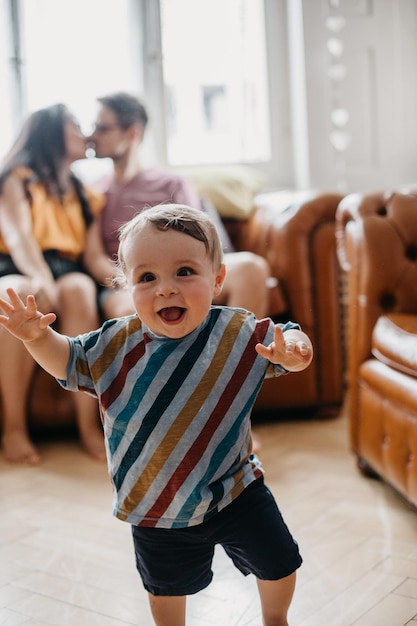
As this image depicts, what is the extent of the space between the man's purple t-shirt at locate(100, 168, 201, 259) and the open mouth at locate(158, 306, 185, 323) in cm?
141

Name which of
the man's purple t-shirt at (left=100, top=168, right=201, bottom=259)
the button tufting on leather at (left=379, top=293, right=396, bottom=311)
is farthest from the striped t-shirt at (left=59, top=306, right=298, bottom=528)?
the man's purple t-shirt at (left=100, top=168, right=201, bottom=259)

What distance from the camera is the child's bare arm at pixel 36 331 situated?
90 cm

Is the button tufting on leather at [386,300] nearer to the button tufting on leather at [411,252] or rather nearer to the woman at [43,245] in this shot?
the button tufting on leather at [411,252]

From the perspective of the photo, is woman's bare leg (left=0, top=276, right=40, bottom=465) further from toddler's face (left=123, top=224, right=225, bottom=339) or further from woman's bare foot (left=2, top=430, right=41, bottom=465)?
toddler's face (left=123, top=224, right=225, bottom=339)

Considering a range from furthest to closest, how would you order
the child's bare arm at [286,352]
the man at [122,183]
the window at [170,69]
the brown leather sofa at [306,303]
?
1. the window at [170,69]
2. the man at [122,183]
3. the brown leather sofa at [306,303]
4. the child's bare arm at [286,352]

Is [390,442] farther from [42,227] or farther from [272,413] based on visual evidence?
[42,227]

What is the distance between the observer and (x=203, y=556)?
3.16 ft

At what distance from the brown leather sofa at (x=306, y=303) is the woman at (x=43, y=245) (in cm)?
10

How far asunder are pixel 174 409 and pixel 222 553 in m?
0.56

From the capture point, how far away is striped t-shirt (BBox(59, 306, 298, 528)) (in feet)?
2.99

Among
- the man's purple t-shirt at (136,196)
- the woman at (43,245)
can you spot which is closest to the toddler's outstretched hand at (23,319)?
the woman at (43,245)

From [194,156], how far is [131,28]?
1.83ft

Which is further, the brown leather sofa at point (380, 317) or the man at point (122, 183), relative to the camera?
the man at point (122, 183)

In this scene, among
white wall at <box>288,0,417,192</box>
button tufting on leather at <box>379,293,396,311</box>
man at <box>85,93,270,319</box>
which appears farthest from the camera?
white wall at <box>288,0,417,192</box>
